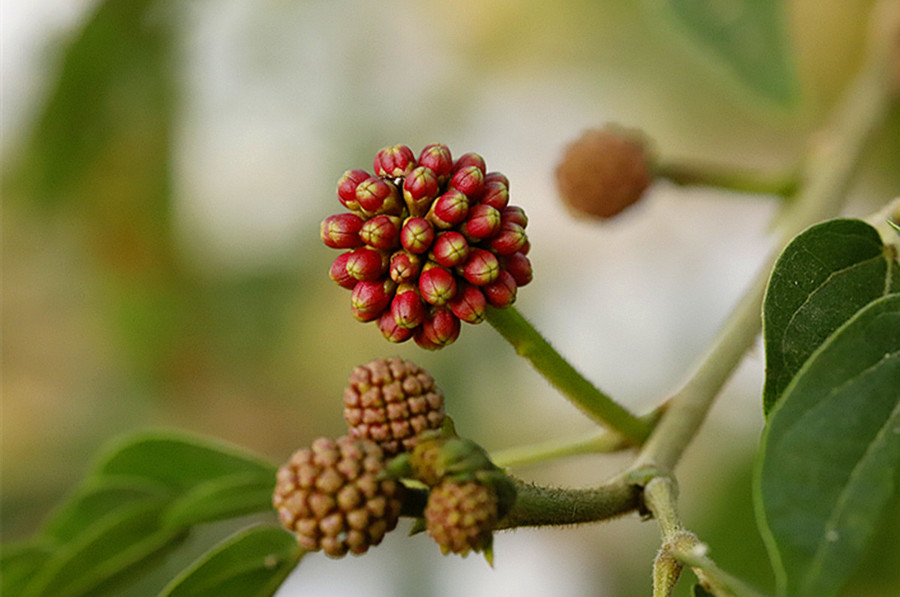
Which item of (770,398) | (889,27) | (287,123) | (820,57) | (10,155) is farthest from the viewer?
(287,123)

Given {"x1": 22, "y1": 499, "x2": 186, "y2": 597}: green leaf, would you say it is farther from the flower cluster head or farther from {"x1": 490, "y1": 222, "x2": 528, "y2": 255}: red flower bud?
{"x1": 490, "y1": 222, "x2": 528, "y2": 255}: red flower bud

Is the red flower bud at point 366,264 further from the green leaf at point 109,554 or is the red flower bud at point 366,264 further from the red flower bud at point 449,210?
the green leaf at point 109,554

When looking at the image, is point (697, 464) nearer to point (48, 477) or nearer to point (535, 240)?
point (535, 240)

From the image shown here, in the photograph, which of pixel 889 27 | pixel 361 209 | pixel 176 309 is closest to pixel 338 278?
pixel 361 209

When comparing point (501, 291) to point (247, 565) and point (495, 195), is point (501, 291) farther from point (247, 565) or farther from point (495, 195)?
point (247, 565)

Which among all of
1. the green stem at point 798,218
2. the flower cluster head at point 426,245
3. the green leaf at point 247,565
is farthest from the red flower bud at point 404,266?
the green leaf at point 247,565

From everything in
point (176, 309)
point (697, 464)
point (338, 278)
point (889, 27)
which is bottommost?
point (697, 464)

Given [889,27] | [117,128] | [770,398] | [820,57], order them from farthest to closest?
1. [117,128]
2. [820,57]
3. [889,27]
4. [770,398]
